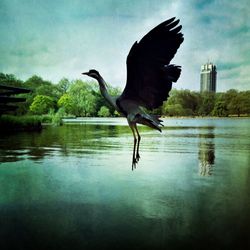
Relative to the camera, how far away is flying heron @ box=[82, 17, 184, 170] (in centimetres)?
155

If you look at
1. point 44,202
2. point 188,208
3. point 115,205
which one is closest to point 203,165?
point 188,208

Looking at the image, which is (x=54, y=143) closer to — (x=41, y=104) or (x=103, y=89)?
(x=41, y=104)

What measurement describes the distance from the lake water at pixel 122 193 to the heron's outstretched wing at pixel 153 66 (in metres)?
0.69

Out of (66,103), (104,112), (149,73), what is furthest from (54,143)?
(149,73)

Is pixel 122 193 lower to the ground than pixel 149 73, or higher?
lower

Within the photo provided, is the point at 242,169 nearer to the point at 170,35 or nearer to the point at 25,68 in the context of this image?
the point at 170,35

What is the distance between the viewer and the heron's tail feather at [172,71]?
1661 mm

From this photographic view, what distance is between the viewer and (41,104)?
2.69 meters

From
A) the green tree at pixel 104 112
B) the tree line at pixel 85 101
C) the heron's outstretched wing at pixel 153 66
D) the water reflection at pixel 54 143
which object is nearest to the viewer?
the heron's outstretched wing at pixel 153 66

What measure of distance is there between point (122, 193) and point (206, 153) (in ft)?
4.28

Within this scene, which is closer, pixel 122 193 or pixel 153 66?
pixel 153 66

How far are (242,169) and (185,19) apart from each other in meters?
1.30

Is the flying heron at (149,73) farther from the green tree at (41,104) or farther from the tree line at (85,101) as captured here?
the green tree at (41,104)

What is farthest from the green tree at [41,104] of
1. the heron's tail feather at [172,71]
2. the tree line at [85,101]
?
the heron's tail feather at [172,71]
